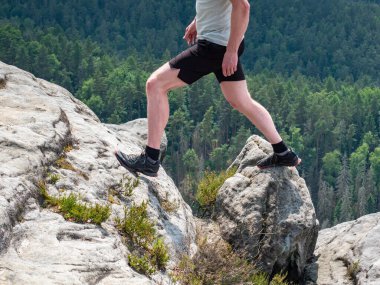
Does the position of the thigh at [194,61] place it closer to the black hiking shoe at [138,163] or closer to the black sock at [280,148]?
the black hiking shoe at [138,163]

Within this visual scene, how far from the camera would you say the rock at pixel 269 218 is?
8.95 meters

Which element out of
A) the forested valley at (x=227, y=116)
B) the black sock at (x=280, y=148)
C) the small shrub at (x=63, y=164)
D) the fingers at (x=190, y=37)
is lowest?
the forested valley at (x=227, y=116)

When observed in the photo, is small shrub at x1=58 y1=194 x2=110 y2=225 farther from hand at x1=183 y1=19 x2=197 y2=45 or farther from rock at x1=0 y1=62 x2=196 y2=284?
hand at x1=183 y1=19 x2=197 y2=45

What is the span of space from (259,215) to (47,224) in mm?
3428

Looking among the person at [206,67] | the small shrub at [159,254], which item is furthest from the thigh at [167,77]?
the small shrub at [159,254]

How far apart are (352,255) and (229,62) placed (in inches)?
134

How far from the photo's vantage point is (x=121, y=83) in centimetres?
13950

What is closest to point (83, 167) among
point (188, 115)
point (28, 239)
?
point (28, 239)

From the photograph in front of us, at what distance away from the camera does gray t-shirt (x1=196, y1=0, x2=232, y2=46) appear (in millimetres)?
8031

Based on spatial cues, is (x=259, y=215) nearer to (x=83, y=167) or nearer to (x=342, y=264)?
(x=342, y=264)

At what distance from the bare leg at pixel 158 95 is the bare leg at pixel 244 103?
2.10ft

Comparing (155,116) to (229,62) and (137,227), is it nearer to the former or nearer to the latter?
(229,62)

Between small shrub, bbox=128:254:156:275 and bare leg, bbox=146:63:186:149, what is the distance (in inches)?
90.2

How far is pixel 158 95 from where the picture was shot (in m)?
8.31
